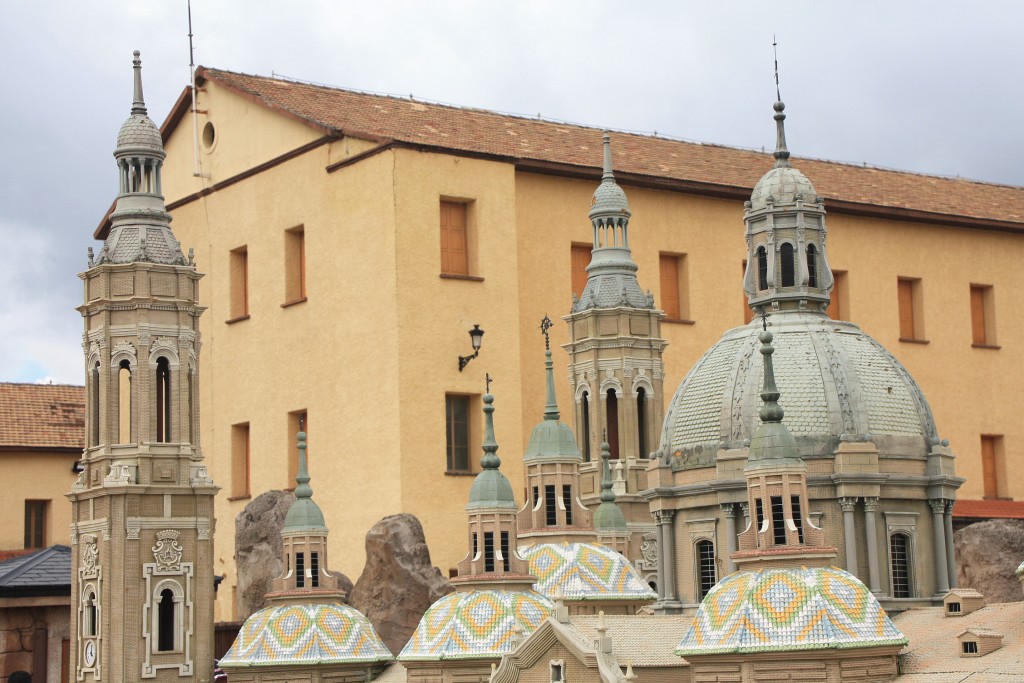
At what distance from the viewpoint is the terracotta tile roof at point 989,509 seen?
199ft

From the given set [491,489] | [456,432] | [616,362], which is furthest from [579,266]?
[491,489]

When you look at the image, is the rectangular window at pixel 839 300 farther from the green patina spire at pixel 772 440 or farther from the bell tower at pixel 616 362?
the green patina spire at pixel 772 440

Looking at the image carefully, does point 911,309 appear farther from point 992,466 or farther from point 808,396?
point 808,396

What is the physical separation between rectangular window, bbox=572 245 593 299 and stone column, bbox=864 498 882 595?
1632 centimetres

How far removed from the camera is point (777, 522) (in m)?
39.5

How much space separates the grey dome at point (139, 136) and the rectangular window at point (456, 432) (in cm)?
1120

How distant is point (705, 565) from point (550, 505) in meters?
4.26

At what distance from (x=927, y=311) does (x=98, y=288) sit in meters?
28.8

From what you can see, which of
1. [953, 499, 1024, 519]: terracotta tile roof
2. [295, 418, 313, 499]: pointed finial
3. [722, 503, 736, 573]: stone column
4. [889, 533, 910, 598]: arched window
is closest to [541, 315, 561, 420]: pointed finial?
[295, 418, 313, 499]: pointed finial

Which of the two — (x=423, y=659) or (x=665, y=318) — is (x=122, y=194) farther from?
(x=665, y=318)

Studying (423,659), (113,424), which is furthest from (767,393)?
(113,424)

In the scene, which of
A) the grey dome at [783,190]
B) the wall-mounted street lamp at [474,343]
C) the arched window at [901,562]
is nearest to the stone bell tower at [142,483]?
the wall-mounted street lamp at [474,343]

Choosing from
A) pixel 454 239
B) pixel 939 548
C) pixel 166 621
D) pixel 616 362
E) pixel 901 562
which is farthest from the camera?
pixel 454 239

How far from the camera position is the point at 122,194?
4844 centimetres
